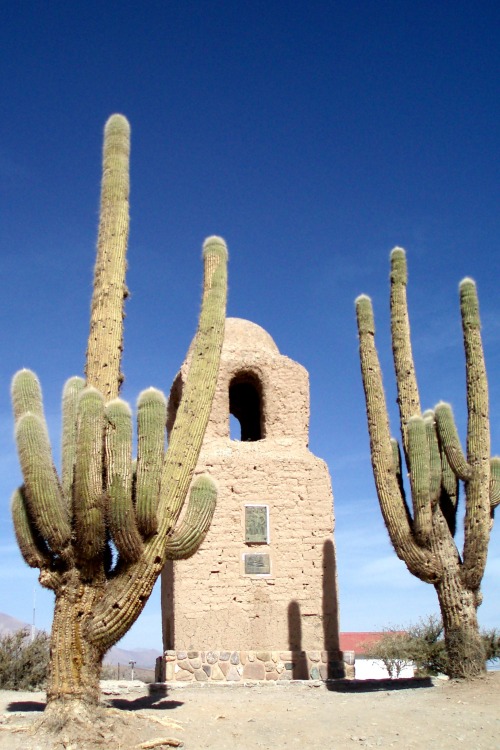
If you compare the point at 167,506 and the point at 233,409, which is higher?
the point at 233,409

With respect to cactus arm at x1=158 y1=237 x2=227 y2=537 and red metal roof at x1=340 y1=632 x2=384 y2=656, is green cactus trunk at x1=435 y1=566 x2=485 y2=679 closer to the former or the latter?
cactus arm at x1=158 y1=237 x2=227 y2=537

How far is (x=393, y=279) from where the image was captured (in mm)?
15062

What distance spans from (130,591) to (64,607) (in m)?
0.75

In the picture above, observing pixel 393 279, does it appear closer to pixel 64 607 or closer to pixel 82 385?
pixel 82 385

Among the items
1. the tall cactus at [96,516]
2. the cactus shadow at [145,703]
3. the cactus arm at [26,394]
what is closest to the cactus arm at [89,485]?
the tall cactus at [96,516]

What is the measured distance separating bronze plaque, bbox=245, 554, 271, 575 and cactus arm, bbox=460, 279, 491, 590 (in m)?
3.59

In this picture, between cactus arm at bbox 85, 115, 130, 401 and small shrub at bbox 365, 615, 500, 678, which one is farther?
small shrub at bbox 365, 615, 500, 678

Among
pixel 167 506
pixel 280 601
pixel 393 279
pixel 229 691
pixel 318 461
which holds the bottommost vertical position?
pixel 229 691

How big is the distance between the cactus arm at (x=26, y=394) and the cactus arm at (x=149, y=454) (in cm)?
119

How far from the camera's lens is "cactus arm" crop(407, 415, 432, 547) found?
1299 centimetres

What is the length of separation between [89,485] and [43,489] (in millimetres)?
500

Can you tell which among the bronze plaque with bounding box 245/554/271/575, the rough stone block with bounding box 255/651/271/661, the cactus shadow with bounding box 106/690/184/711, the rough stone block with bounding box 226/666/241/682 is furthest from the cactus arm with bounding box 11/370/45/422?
the rough stone block with bounding box 255/651/271/661

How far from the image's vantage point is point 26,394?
9445mm

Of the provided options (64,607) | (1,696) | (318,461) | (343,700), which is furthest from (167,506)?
(318,461)
